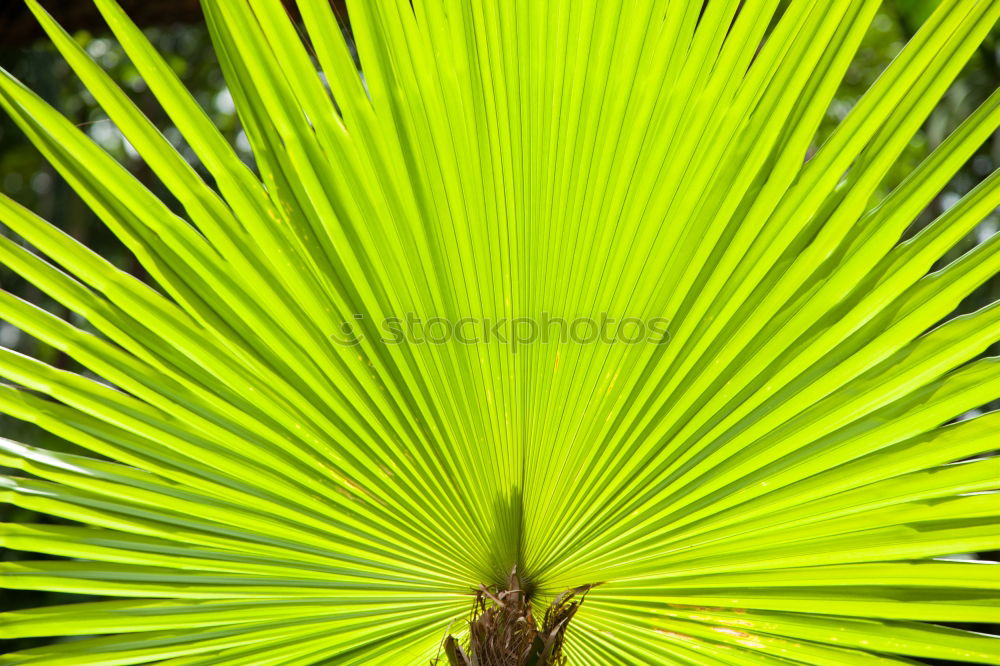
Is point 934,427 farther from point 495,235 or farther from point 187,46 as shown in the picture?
point 187,46

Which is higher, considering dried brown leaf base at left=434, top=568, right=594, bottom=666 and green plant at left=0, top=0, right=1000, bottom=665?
green plant at left=0, top=0, right=1000, bottom=665

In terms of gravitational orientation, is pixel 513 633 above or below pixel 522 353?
below

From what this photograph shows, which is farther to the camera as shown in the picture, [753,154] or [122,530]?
[122,530]

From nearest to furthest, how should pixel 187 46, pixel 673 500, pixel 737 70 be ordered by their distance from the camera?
pixel 737 70, pixel 673 500, pixel 187 46

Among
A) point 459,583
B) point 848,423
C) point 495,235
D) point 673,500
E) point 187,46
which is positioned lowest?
point 459,583

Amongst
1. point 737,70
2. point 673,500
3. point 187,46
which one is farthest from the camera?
point 187,46

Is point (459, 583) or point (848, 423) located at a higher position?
point (848, 423)

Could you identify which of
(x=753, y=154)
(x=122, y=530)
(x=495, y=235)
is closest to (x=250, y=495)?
(x=122, y=530)

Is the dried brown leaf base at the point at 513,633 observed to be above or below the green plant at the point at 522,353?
below
